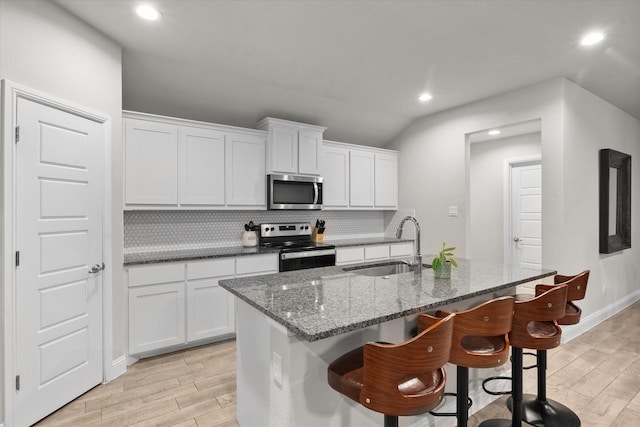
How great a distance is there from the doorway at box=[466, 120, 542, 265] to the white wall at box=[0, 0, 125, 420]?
4731mm

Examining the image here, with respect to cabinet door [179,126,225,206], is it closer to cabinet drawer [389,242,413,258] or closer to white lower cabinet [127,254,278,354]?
white lower cabinet [127,254,278,354]

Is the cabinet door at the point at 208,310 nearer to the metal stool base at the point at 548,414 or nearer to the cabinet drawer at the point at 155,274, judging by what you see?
the cabinet drawer at the point at 155,274

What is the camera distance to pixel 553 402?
224cm

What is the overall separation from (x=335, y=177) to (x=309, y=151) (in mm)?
606

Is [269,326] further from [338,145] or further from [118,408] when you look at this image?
[338,145]

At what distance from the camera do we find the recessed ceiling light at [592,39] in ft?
8.53

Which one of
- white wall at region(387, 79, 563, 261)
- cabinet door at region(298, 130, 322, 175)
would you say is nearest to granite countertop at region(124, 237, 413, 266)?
cabinet door at region(298, 130, 322, 175)

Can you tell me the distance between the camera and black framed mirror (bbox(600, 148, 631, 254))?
13.0 ft

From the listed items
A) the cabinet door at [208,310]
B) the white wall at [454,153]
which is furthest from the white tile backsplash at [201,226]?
the cabinet door at [208,310]

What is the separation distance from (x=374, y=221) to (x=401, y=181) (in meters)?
0.80

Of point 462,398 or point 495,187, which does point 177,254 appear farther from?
point 495,187

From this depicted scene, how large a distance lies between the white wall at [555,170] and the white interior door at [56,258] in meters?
3.97

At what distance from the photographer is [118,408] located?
87.5 inches

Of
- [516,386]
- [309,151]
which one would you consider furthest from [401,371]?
[309,151]
